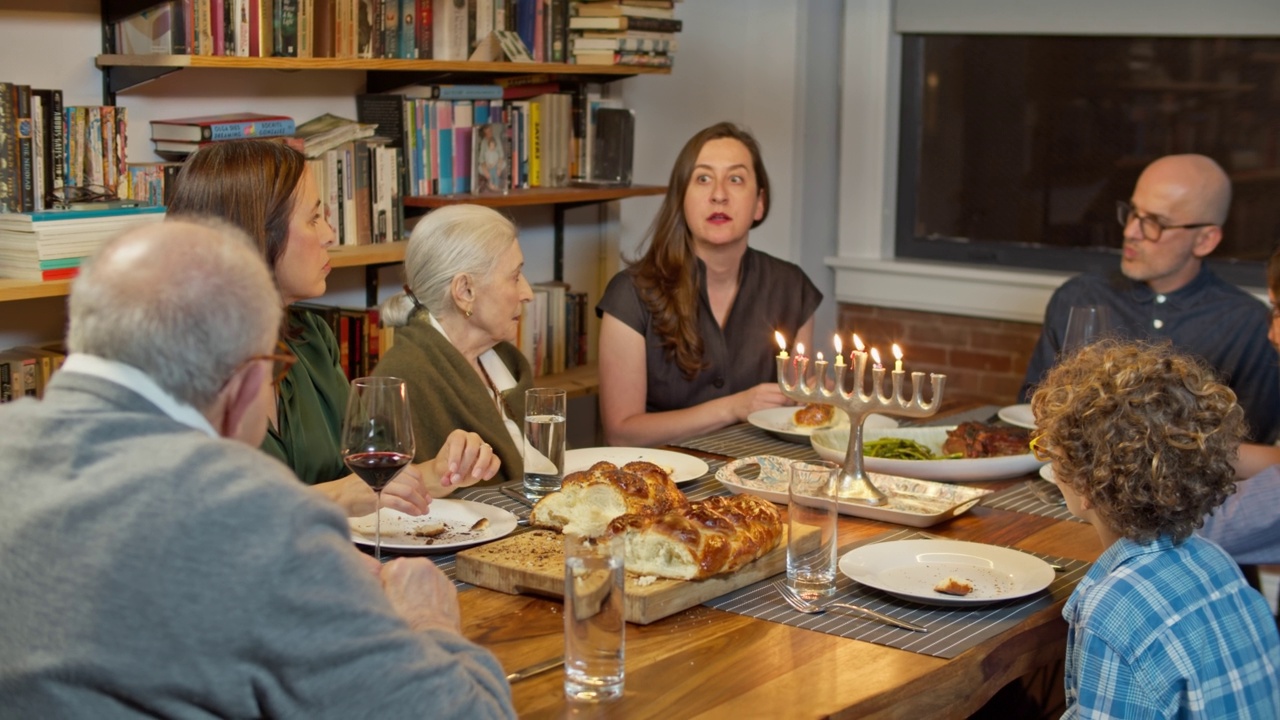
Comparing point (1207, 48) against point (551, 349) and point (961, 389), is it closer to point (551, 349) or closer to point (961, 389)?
point (961, 389)

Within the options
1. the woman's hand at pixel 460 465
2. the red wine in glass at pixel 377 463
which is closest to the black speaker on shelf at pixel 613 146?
the woman's hand at pixel 460 465

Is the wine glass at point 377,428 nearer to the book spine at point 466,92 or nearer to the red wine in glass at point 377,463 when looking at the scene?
the red wine in glass at point 377,463

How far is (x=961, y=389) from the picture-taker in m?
4.65

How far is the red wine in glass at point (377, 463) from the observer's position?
1.77 meters

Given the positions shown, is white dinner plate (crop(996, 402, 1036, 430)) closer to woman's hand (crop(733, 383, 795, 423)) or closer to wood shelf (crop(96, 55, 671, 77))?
woman's hand (crop(733, 383, 795, 423))

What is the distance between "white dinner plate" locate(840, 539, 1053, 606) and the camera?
188 centimetres

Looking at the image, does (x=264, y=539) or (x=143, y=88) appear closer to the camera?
(x=264, y=539)

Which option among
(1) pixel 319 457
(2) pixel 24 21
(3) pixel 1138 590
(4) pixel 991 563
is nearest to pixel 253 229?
Result: (1) pixel 319 457

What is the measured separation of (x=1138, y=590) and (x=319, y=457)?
55.1 inches

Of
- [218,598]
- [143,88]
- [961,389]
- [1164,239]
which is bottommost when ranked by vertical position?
[961,389]

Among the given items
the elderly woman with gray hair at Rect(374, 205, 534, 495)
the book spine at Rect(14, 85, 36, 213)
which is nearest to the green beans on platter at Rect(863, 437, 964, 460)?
the elderly woman with gray hair at Rect(374, 205, 534, 495)

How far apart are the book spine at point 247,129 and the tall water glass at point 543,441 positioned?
1.30 m

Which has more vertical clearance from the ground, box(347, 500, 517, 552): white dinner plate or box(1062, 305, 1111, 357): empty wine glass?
box(1062, 305, 1111, 357): empty wine glass

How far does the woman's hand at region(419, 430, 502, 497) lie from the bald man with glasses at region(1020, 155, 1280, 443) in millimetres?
1587
